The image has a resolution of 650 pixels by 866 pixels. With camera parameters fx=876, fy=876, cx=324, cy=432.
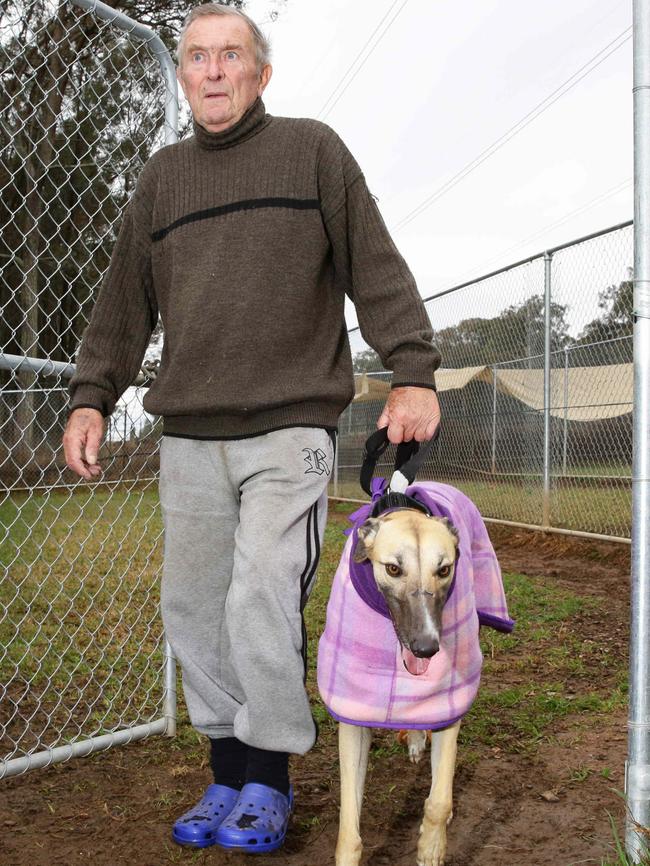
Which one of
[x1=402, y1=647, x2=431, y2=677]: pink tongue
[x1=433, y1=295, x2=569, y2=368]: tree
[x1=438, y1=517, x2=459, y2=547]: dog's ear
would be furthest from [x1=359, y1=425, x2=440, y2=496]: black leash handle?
[x1=433, y1=295, x2=569, y2=368]: tree

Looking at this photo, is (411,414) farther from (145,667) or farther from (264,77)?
(145,667)

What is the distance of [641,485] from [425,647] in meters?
0.60

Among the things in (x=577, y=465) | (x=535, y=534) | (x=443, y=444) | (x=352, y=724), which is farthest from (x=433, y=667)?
(x=443, y=444)

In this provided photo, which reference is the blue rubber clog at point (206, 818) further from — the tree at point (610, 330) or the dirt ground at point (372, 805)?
the tree at point (610, 330)

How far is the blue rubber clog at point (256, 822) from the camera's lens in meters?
2.21

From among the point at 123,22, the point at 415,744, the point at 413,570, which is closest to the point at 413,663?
the point at 413,570

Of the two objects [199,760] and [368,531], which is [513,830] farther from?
[199,760]

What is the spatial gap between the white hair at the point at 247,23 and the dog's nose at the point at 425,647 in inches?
64.9

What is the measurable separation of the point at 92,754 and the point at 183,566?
1.06m

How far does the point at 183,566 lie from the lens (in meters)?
2.51

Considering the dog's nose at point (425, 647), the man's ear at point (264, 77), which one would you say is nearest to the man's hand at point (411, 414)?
the dog's nose at point (425, 647)

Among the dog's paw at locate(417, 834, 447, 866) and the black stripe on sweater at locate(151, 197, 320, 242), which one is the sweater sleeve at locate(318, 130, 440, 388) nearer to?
the black stripe on sweater at locate(151, 197, 320, 242)

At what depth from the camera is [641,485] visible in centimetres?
194

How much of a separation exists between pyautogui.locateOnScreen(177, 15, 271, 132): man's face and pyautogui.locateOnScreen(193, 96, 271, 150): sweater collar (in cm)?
1
